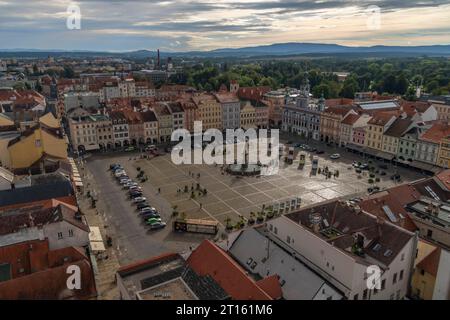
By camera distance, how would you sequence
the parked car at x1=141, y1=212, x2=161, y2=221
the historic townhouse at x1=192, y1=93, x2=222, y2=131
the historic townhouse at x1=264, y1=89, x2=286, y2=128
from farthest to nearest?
1. the historic townhouse at x1=264, y1=89, x2=286, y2=128
2. the historic townhouse at x1=192, y1=93, x2=222, y2=131
3. the parked car at x1=141, y1=212, x2=161, y2=221

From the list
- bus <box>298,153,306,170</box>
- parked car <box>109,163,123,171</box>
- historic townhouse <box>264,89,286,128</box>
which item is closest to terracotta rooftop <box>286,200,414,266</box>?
bus <box>298,153,306,170</box>

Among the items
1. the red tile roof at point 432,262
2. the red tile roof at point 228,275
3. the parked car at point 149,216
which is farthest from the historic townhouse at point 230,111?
the red tile roof at point 432,262

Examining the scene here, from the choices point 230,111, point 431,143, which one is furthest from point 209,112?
point 431,143

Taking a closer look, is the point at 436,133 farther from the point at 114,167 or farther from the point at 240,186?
the point at 114,167

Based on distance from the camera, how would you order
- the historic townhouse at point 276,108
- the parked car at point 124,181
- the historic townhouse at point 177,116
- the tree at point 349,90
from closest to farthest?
the parked car at point 124,181 → the historic townhouse at point 177,116 → the historic townhouse at point 276,108 → the tree at point 349,90

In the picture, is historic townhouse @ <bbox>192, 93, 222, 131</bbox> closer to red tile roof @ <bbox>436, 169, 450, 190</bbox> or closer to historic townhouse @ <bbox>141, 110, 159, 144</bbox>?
historic townhouse @ <bbox>141, 110, 159, 144</bbox>

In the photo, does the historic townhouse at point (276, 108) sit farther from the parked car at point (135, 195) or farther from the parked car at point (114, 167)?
the parked car at point (135, 195)
